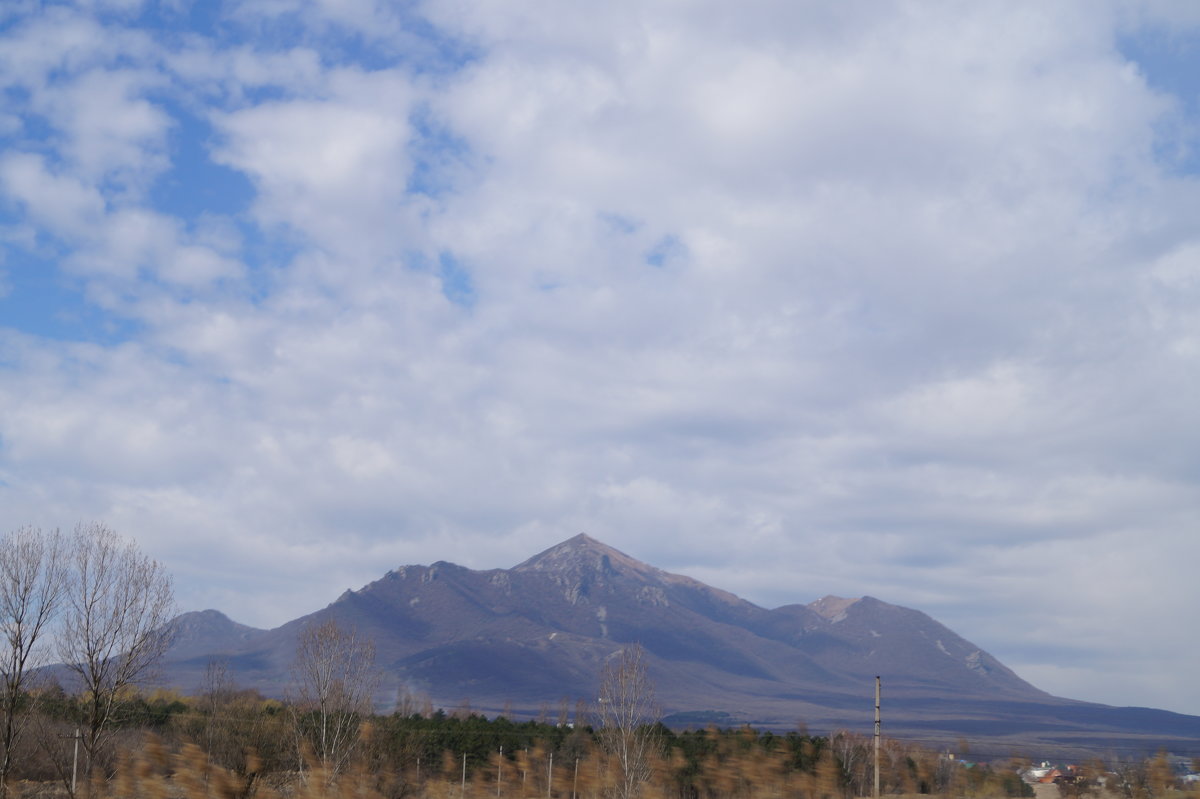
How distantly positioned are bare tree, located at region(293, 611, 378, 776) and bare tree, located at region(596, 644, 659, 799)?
10613 millimetres

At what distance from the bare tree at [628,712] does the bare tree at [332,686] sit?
10.6 metres

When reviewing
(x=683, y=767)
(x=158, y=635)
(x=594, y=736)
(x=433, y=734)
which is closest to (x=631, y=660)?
(x=594, y=736)

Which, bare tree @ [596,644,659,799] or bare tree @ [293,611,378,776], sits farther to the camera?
bare tree @ [293,611,378,776]

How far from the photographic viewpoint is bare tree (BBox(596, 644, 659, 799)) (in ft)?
131

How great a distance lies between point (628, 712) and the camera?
4500cm

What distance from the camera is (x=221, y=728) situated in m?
43.8

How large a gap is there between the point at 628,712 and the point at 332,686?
12842mm

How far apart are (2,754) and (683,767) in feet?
70.7

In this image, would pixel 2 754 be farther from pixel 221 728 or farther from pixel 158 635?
pixel 221 728

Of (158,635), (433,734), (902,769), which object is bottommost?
(433,734)

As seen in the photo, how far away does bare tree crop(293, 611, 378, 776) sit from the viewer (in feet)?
142

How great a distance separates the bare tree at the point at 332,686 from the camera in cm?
4325

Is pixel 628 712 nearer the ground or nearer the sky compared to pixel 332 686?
nearer the ground

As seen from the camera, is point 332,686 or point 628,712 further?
point 628,712
